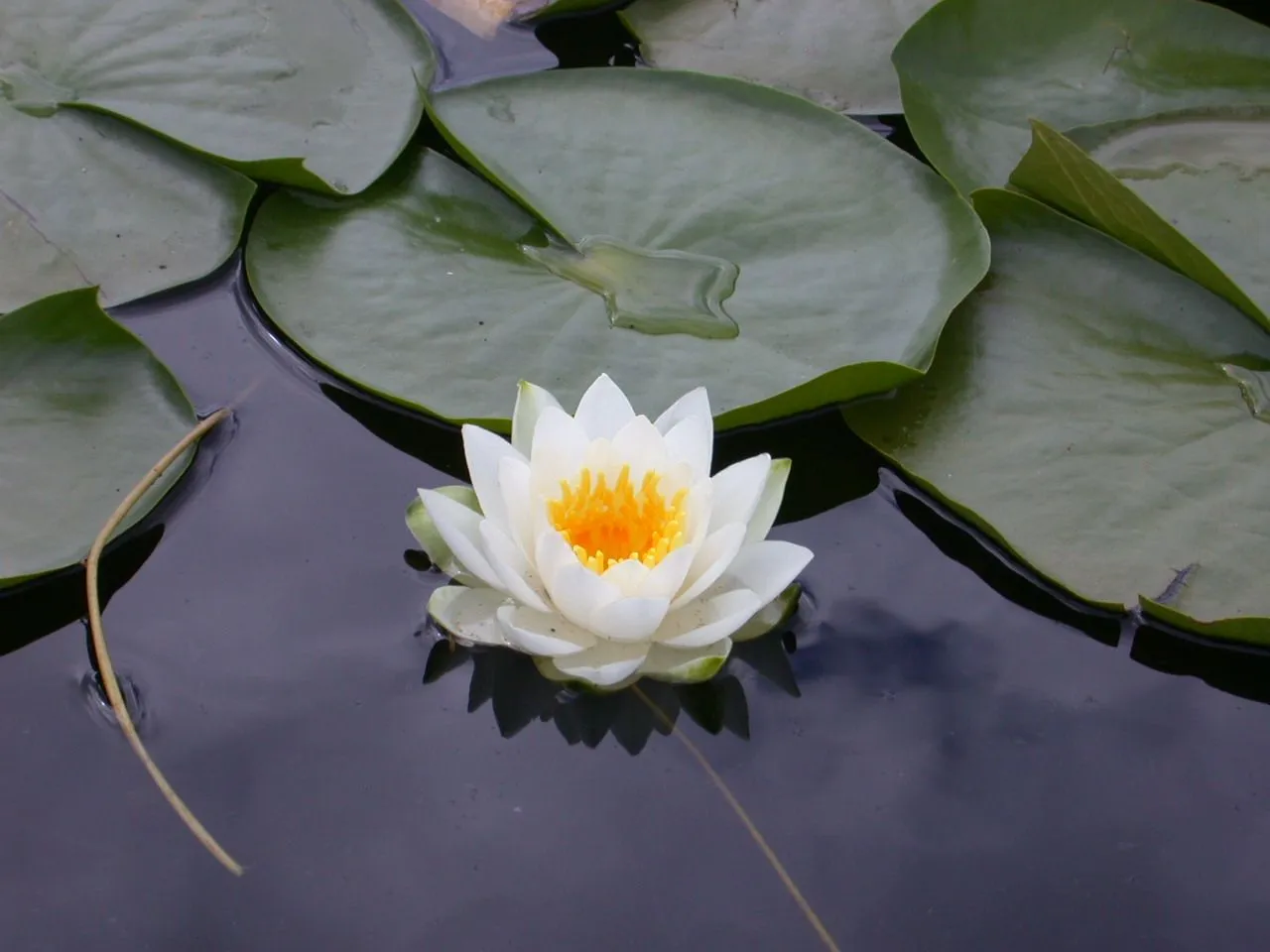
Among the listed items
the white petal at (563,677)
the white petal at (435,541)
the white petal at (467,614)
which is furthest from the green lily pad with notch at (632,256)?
the white petal at (563,677)

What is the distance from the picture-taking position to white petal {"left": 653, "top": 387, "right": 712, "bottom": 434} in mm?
1685

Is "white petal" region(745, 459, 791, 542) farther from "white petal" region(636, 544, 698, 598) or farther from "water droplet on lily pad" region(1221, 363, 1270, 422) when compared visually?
"water droplet on lily pad" region(1221, 363, 1270, 422)

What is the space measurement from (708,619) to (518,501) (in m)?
0.33

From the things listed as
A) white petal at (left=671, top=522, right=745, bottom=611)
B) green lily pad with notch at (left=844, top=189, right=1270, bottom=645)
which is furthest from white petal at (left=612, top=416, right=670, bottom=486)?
green lily pad with notch at (left=844, top=189, right=1270, bottom=645)

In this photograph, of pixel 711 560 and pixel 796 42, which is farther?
pixel 796 42

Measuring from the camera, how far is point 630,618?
1.47m

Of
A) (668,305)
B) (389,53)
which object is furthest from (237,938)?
(389,53)

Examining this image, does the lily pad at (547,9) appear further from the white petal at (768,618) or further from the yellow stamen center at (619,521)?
the white petal at (768,618)

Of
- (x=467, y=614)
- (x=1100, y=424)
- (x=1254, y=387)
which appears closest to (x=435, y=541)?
(x=467, y=614)

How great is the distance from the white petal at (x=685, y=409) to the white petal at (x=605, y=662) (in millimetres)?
349

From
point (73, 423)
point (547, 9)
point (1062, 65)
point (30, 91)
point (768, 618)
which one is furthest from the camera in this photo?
point (547, 9)

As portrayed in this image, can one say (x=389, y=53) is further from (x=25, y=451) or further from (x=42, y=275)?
(x=25, y=451)

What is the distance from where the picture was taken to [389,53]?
234 cm

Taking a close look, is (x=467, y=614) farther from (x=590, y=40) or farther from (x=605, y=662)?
(x=590, y=40)
